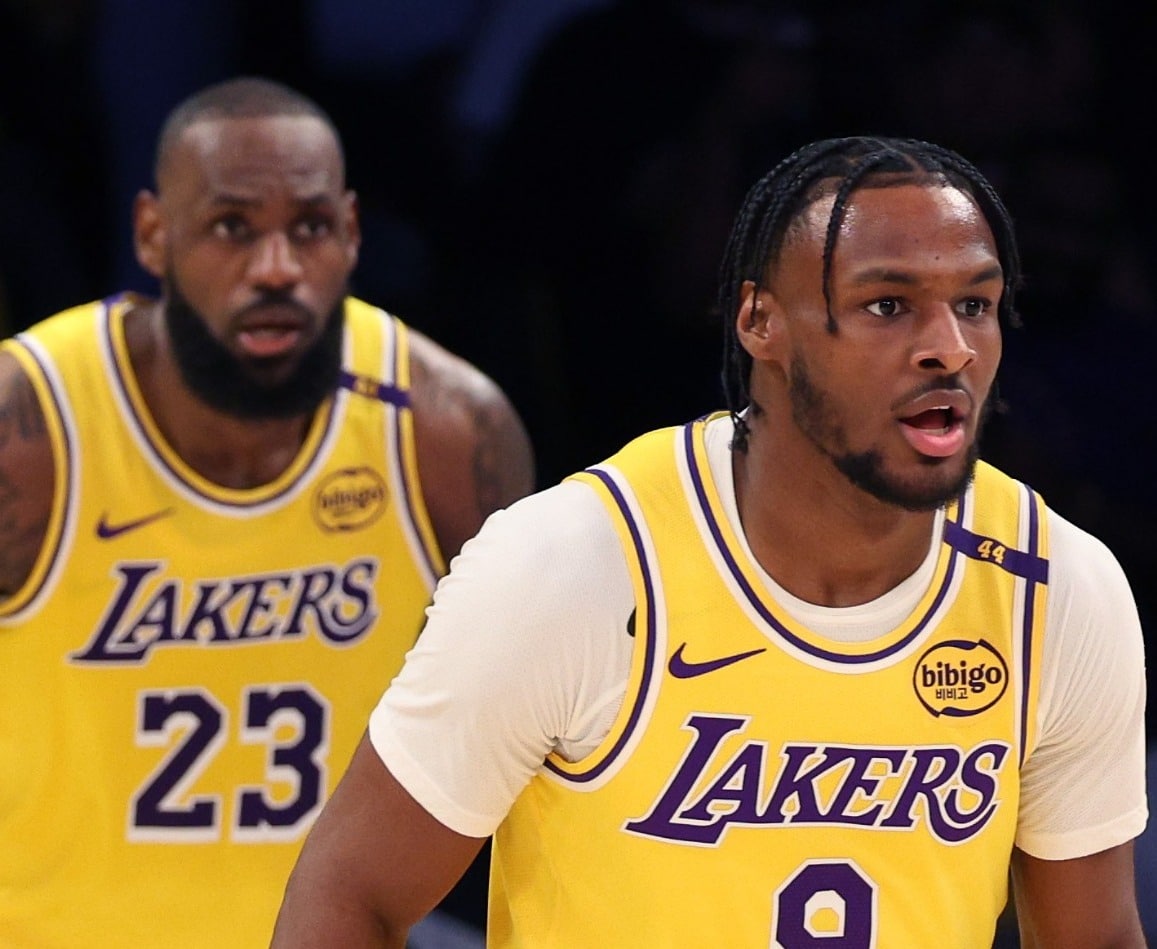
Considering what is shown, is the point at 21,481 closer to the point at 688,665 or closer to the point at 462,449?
the point at 462,449

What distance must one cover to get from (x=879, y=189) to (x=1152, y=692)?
2538 millimetres

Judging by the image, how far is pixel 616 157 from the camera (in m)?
5.11

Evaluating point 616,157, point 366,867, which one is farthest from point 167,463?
point 616,157

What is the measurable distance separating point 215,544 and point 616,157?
1.94 metres

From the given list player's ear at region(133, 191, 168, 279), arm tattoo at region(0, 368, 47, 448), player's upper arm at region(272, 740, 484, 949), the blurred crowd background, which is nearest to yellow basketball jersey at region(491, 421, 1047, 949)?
player's upper arm at region(272, 740, 484, 949)

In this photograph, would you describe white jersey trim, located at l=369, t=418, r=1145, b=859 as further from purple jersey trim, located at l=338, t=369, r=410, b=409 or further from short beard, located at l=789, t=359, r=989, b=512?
purple jersey trim, located at l=338, t=369, r=410, b=409

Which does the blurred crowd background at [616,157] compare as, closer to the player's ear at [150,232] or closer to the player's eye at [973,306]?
the player's ear at [150,232]

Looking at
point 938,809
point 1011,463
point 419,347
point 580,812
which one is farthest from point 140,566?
point 1011,463

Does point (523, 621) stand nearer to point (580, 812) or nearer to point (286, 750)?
point (580, 812)

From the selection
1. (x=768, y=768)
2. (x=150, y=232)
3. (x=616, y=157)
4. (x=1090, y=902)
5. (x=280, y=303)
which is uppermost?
(x=616, y=157)

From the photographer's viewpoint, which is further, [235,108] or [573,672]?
[235,108]

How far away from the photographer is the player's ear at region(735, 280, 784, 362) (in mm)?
2418

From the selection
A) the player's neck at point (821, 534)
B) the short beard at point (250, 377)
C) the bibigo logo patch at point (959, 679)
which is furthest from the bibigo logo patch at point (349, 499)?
the bibigo logo patch at point (959, 679)

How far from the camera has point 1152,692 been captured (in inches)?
181
